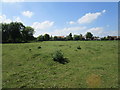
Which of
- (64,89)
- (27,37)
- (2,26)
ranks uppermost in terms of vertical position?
(2,26)

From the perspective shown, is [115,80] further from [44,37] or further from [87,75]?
[44,37]

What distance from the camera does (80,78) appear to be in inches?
467

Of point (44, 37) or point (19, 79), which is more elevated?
point (44, 37)

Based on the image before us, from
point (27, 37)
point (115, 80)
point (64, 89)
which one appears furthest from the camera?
point (27, 37)

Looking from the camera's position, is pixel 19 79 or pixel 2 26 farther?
pixel 2 26

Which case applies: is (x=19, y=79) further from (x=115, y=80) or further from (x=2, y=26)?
(x=2, y=26)

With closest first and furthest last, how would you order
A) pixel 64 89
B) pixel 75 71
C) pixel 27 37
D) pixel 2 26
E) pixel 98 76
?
pixel 64 89 < pixel 98 76 < pixel 75 71 < pixel 2 26 < pixel 27 37

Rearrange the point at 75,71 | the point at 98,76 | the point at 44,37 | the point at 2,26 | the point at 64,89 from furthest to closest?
the point at 44,37 → the point at 2,26 → the point at 75,71 → the point at 98,76 → the point at 64,89

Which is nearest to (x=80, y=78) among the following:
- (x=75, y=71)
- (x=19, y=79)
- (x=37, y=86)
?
(x=75, y=71)

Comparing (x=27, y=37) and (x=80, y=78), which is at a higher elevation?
(x=27, y=37)

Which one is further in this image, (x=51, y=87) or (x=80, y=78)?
(x=80, y=78)

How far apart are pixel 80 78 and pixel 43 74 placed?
13.1ft

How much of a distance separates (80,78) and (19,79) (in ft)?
19.8

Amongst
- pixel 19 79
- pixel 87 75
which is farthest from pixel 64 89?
pixel 19 79
